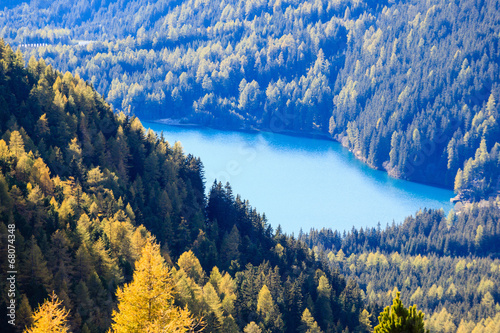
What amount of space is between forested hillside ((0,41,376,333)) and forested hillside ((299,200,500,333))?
27111 mm

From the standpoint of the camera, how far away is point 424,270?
573ft

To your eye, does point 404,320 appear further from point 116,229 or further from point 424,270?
point 424,270

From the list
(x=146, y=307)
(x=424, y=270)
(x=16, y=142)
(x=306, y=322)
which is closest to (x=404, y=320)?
(x=146, y=307)

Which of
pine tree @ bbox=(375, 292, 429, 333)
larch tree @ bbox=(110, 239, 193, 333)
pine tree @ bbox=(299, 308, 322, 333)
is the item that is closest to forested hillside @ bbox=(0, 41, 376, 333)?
pine tree @ bbox=(299, 308, 322, 333)

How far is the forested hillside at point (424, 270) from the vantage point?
153125 millimetres

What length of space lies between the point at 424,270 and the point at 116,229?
11432 cm

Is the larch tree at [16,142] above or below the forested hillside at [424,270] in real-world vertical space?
above

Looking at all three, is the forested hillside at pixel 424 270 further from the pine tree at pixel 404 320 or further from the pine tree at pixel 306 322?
the pine tree at pixel 404 320

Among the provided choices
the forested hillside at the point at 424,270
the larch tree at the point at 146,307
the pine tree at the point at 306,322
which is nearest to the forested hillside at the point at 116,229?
Answer: the pine tree at the point at 306,322

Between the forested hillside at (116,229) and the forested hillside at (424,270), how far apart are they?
1067 inches

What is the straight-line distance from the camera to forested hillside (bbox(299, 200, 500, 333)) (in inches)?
6029

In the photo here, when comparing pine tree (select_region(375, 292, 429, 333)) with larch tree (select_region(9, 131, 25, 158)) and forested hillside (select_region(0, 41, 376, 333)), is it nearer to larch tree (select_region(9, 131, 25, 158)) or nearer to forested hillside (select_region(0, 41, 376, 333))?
forested hillside (select_region(0, 41, 376, 333))

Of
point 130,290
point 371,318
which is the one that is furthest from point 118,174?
point 130,290

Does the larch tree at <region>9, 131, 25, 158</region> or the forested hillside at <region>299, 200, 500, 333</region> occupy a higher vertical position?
the larch tree at <region>9, 131, 25, 158</region>
